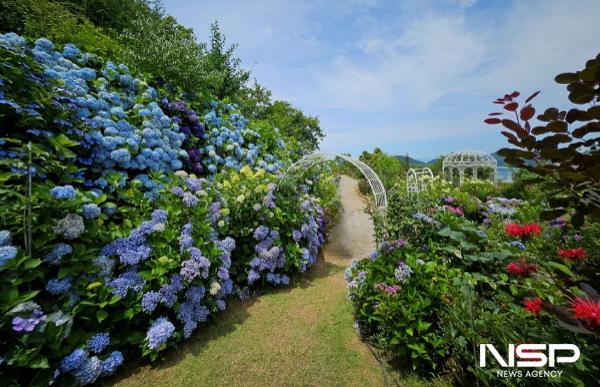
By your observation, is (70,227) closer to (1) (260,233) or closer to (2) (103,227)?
(2) (103,227)

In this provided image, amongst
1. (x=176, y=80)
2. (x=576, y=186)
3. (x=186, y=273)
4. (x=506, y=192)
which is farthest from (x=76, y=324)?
(x=506, y=192)

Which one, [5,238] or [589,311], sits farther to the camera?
[5,238]

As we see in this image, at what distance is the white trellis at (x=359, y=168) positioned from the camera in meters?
4.10

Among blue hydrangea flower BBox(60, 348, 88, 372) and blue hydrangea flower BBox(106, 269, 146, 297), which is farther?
blue hydrangea flower BBox(106, 269, 146, 297)

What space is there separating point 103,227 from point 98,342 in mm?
1051

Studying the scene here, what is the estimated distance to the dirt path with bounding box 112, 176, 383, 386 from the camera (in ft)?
7.71

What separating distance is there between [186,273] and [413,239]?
2.65 metres

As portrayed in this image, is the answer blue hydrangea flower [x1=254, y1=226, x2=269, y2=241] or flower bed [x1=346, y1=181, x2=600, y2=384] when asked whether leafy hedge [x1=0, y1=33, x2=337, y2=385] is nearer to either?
blue hydrangea flower [x1=254, y1=226, x2=269, y2=241]

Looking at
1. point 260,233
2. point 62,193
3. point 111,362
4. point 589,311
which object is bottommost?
point 111,362

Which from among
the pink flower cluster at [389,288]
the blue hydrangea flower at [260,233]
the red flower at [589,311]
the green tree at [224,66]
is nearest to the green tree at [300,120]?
the green tree at [224,66]

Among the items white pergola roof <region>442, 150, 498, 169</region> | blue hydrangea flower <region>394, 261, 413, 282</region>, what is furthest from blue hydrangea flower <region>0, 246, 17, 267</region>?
white pergola roof <region>442, 150, 498, 169</region>

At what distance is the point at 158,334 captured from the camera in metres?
2.37

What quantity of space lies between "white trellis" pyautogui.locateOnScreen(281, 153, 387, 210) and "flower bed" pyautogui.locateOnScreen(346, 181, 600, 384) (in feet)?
1.57

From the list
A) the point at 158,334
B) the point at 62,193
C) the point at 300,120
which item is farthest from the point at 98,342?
the point at 300,120
